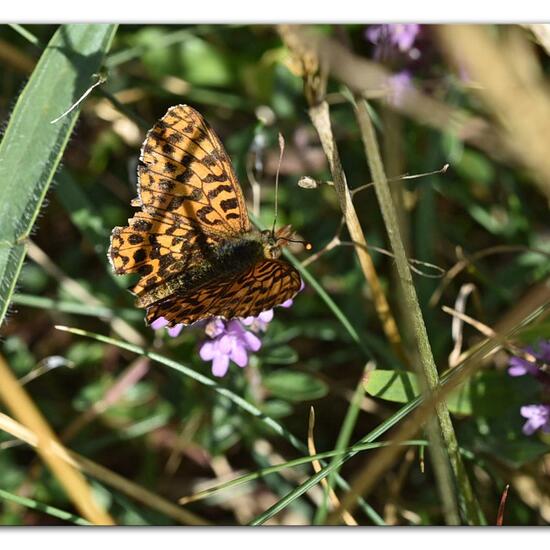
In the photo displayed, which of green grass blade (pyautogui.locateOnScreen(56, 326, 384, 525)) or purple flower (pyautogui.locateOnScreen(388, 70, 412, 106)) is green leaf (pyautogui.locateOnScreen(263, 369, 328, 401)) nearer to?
green grass blade (pyautogui.locateOnScreen(56, 326, 384, 525))

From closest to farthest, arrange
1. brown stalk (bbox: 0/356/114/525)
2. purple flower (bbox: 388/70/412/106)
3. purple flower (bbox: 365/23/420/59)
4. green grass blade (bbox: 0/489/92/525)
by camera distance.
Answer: brown stalk (bbox: 0/356/114/525), green grass blade (bbox: 0/489/92/525), purple flower (bbox: 388/70/412/106), purple flower (bbox: 365/23/420/59)

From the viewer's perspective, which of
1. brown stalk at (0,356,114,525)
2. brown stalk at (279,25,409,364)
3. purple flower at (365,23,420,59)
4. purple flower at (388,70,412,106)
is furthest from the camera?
purple flower at (365,23,420,59)

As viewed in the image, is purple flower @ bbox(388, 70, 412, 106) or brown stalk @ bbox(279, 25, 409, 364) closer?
brown stalk @ bbox(279, 25, 409, 364)

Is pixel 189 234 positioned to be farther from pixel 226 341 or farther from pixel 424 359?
pixel 424 359

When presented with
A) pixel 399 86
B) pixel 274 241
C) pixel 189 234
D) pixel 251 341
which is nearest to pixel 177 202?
pixel 189 234

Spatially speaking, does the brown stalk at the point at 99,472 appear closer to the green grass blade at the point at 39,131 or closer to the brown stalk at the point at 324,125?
the green grass blade at the point at 39,131

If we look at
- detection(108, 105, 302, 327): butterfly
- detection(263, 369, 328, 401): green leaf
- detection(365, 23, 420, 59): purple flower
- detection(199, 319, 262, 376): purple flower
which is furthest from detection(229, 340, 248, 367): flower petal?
detection(365, 23, 420, 59): purple flower
